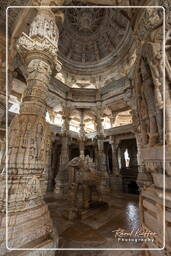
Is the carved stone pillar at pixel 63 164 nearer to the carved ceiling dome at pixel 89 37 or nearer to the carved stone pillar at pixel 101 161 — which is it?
the carved stone pillar at pixel 101 161

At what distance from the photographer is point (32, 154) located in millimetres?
2555

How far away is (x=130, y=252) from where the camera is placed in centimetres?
276

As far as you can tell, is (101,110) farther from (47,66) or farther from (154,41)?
(154,41)

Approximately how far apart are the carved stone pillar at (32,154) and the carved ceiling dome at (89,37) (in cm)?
1222

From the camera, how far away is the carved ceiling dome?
13.5 meters

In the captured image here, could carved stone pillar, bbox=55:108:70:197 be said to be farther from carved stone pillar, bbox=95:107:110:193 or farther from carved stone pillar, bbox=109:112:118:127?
carved stone pillar, bbox=109:112:118:127

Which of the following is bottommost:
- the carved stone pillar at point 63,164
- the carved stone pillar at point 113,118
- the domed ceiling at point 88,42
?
the carved stone pillar at point 63,164

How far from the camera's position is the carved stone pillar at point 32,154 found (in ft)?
7.11

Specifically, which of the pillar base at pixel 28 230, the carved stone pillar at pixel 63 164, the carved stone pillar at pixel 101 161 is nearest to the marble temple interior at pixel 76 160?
the pillar base at pixel 28 230

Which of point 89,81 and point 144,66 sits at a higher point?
point 89,81

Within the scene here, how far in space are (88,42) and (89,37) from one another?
0.57 meters

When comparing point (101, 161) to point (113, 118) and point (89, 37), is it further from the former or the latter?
point (89, 37)

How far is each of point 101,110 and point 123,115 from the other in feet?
20.9

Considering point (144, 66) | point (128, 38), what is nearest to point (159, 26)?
point (144, 66)
